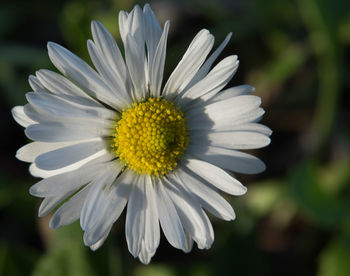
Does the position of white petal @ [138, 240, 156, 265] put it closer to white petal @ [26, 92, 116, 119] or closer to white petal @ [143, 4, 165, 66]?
white petal @ [26, 92, 116, 119]

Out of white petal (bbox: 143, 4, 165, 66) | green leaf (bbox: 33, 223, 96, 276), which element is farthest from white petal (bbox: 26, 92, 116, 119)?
green leaf (bbox: 33, 223, 96, 276)

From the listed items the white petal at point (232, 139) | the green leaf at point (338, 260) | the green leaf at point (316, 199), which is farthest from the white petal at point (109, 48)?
the green leaf at point (338, 260)

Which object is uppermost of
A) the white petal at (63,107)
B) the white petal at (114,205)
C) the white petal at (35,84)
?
the white petal at (35,84)

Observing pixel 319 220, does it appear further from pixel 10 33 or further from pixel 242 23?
pixel 10 33

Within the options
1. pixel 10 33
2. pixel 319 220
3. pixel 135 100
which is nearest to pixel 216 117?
pixel 135 100

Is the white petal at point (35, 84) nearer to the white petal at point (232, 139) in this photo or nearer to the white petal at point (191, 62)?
the white petal at point (191, 62)
